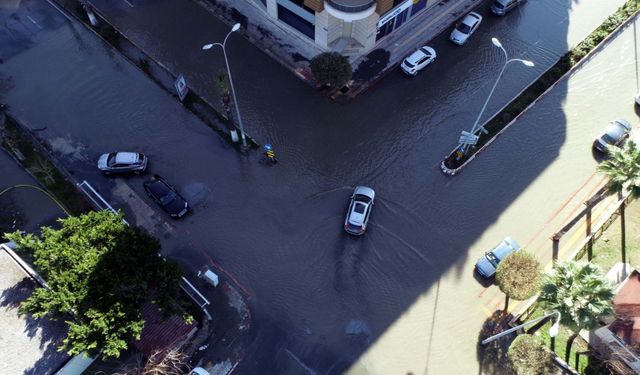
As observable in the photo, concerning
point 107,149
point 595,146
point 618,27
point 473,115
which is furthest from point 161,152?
point 618,27

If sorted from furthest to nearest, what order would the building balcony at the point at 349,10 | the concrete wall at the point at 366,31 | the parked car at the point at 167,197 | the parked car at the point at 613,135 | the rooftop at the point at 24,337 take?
1. the concrete wall at the point at 366,31
2. the parked car at the point at 613,135
3. the building balcony at the point at 349,10
4. the parked car at the point at 167,197
5. the rooftop at the point at 24,337

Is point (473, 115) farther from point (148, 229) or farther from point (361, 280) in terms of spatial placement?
point (148, 229)

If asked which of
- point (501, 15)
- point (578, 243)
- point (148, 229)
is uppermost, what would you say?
point (501, 15)

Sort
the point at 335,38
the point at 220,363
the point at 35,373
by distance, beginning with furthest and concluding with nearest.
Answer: the point at 335,38, the point at 220,363, the point at 35,373

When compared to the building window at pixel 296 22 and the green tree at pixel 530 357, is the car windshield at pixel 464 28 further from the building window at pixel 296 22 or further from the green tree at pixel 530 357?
the green tree at pixel 530 357

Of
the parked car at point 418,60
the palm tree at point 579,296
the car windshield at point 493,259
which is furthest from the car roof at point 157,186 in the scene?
the palm tree at point 579,296

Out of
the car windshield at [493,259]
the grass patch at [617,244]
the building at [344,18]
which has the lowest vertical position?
the car windshield at [493,259]
